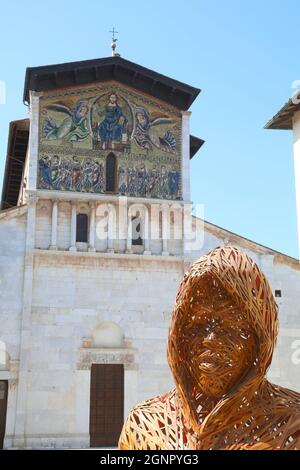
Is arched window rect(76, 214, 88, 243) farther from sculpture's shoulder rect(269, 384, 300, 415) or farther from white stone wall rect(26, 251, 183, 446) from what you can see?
sculpture's shoulder rect(269, 384, 300, 415)

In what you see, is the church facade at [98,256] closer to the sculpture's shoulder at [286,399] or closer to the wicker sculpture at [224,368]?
the wicker sculpture at [224,368]

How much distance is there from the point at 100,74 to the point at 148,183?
337 cm

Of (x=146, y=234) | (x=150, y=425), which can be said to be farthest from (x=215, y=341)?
(x=146, y=234)

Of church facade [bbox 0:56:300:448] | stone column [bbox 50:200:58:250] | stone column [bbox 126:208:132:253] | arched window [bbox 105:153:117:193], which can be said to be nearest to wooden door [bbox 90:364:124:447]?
church facade [bbox 0:56:300:448]

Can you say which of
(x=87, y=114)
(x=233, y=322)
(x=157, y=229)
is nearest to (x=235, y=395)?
(x=233, y=322)

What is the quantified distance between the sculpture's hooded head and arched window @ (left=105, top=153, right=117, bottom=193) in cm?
1402

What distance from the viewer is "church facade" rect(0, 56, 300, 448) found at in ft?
51.3

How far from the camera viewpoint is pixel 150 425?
3650 mm

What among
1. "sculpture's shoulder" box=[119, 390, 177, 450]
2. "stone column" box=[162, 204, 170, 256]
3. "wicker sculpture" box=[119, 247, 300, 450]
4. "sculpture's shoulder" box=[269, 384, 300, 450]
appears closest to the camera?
"sculpture's shoulder" box=[269, 384, 300, 450]

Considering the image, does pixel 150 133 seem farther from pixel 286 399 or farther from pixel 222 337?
pixel 286 399

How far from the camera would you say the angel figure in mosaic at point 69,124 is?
57.7ft

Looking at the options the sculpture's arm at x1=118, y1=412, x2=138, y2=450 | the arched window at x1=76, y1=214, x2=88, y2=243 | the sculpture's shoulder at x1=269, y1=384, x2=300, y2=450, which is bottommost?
the sculpture's arm at x1=118, y1=412, x2=138, y2=450

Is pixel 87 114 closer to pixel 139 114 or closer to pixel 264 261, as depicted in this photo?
pixel 139 114

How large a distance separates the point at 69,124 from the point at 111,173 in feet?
5.76
